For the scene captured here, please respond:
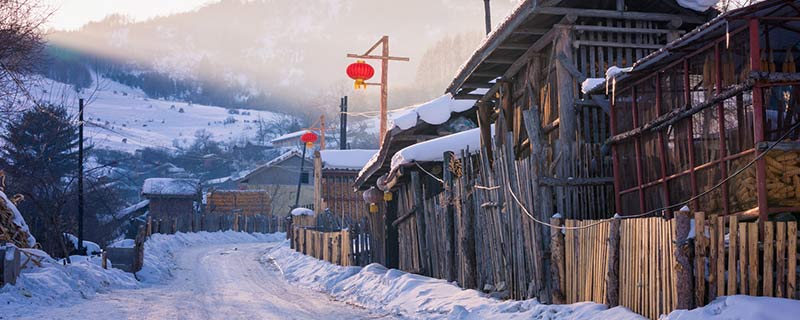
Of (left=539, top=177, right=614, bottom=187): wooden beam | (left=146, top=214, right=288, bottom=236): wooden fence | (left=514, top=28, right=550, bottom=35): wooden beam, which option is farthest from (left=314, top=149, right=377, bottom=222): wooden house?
(left=539, top=177, right=614, bottom=187): wooden beam

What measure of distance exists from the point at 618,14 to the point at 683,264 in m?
5.46

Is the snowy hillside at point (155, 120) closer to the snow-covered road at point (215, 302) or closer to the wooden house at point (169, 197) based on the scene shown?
the wooden house at point (169, 197)

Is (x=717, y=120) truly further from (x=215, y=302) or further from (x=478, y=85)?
(x=215, y=302)

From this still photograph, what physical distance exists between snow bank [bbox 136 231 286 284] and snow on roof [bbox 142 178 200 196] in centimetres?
768

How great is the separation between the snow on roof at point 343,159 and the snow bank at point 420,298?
1406 cm

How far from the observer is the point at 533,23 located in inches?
482

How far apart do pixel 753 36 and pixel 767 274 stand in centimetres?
238

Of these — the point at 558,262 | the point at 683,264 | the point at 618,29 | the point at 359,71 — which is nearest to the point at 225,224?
the point at 359,71

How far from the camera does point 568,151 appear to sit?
1102cm

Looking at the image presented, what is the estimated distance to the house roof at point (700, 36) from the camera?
7.79m

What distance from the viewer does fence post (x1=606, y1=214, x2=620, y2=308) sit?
875 cm

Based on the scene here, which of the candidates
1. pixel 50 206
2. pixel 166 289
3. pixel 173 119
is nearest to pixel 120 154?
pixel 173 119

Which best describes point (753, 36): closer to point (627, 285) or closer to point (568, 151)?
point (627, 285)

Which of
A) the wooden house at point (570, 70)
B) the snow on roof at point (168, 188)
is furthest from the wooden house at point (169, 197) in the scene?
the wooden house at point (570, 70)
